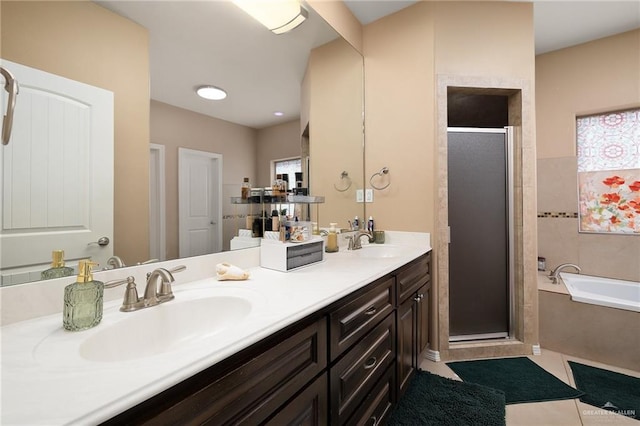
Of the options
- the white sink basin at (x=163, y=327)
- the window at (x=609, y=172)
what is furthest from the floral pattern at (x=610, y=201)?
the white sink basin at (x=163, y=327)

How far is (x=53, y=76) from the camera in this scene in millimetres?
804

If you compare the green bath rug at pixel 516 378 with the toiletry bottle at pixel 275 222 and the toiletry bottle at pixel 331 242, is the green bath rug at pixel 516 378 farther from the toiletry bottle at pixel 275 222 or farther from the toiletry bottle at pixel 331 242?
the toiletry bottle at pixel 275 222

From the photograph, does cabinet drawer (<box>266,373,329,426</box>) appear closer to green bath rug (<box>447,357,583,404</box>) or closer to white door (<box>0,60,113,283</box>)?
white door (<box>0,60,113,283</box>)

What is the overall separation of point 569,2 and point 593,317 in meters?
2.33

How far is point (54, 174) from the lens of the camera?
31.8 inches

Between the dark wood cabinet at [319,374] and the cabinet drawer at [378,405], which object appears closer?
the dark wood cabinet at [319,374]

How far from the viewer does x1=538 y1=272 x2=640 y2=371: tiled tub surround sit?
1859 millimetres

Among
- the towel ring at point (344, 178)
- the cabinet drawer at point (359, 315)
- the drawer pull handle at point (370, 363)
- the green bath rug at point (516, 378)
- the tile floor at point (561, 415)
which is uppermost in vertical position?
the towel ring at point (344, 178)

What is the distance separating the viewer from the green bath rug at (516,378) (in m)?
1.64

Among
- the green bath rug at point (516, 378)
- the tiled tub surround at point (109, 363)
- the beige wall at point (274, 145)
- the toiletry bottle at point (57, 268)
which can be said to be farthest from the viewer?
the green bath rug at point (516, 378)

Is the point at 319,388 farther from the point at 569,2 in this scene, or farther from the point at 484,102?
the point at 484,102

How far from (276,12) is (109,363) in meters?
1.72

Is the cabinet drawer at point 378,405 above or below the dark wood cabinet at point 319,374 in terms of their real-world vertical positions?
below

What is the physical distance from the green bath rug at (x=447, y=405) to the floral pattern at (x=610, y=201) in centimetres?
191
